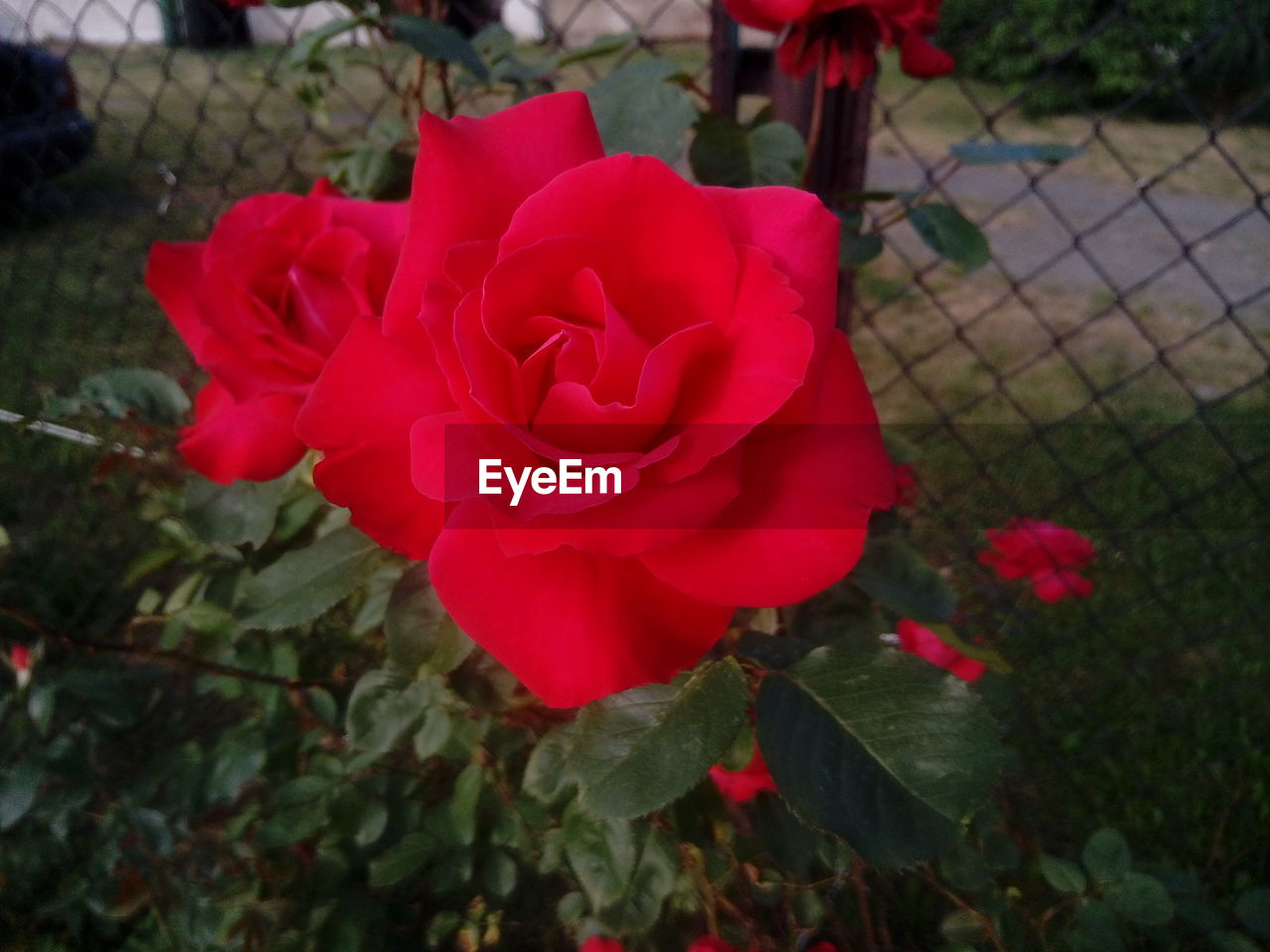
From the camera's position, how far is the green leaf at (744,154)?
0.74 metres

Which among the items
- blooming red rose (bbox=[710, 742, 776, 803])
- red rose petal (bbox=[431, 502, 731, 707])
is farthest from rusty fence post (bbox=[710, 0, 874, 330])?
red rose petal (bbox=[431, 502, 731, 707])

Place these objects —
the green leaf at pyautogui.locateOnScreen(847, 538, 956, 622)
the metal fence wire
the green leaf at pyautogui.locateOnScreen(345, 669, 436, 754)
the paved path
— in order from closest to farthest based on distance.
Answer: the green leaf at pyautogui.locateOnScreen(847, 538, 956, 622) < the green leaf at pyautogui.locateOnScreen(345, 669, 436, 754) < the metal fence wire < the paved path

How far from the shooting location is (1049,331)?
1724 mm

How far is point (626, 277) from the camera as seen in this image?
1.30ft

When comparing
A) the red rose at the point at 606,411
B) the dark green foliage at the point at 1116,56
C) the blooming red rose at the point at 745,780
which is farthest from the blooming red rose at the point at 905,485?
the dark green foliage at the point at 1116,56

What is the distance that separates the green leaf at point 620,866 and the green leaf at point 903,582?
0.23 metres

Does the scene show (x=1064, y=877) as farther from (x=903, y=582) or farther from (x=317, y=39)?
(x=317, y=39)

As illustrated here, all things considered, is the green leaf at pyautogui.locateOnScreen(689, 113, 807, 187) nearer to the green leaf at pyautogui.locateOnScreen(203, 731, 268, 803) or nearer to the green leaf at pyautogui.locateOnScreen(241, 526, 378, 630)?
the green leaf at pyautogui.locateOnScreen(241, 526, 378, 630)

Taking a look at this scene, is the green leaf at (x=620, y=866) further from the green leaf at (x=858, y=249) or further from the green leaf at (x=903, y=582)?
the green leaf at (x=858, y=249)

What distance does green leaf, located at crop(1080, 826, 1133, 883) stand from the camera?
0.81 metres

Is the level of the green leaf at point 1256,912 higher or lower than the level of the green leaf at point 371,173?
lower

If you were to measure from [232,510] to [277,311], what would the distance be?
0.72 feet

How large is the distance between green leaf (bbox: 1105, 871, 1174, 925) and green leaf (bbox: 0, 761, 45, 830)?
984mm

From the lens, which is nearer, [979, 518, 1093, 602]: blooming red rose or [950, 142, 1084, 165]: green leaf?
[950, 142, 1084, 165]: green leaf
